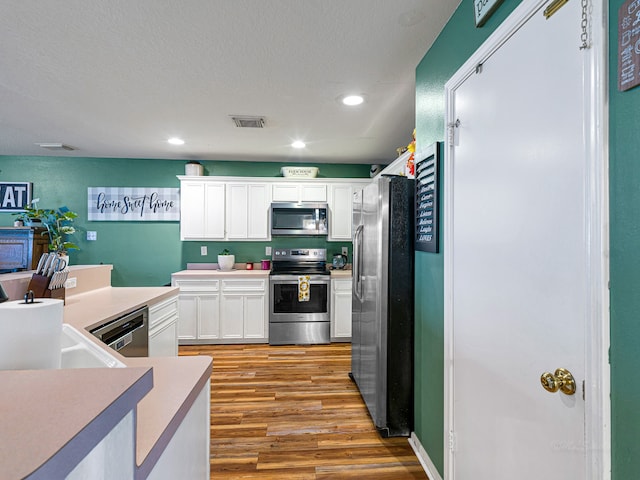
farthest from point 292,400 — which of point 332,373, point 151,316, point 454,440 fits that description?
point 454,440

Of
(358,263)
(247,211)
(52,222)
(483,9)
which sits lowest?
(358,263)

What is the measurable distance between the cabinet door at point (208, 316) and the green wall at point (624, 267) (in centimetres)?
378

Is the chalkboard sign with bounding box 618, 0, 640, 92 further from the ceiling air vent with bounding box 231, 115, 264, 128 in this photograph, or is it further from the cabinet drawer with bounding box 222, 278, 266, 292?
the cabinet drawer with bounding box 222, 278, 266, 292

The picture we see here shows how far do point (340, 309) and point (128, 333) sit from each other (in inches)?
98.9

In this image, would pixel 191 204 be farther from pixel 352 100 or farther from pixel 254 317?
pixel 352 100

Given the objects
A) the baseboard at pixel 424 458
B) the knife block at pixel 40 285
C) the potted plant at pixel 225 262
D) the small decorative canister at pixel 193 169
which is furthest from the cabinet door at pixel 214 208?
the baseboard at pixel 424 458

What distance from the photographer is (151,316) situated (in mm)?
2336

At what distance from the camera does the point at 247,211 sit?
429 centimetres

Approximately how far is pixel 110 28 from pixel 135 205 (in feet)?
10.3

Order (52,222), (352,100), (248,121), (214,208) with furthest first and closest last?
(214,208) → (52,222) → (248,121) → (352,100)

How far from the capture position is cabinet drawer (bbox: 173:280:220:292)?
12.9ft

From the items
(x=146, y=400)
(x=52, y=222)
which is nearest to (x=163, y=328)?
(x=146, y=400)

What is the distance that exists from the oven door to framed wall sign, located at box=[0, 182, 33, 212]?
3.54m

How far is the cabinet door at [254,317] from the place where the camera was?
3.98m
